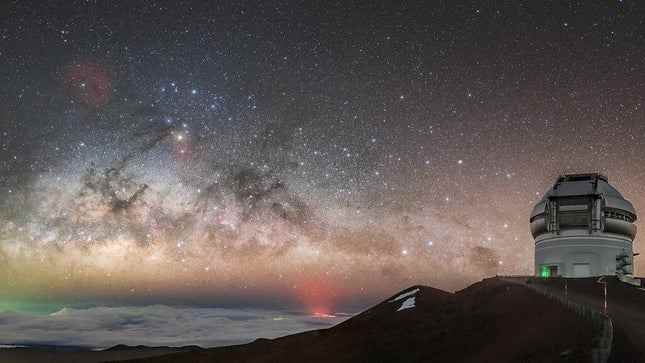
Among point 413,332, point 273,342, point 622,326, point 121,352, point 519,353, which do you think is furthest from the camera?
point 121,352

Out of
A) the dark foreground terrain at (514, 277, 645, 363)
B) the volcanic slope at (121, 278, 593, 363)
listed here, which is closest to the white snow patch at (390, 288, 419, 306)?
the volcanic slope at (121, 278, 593, 363)

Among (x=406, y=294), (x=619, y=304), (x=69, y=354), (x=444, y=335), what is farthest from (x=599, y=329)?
(x=69, y=354)

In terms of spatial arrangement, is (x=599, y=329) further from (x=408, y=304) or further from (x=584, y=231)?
(x=584, y=231)

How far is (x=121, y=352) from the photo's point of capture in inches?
4845

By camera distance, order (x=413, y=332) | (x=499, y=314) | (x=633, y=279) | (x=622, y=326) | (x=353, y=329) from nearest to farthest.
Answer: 1. (x=622, y=326)
2. (x=499, y=314)
3. (x=413, y=332)
4. (x=353, y=329)
5. (x=633, y=279)

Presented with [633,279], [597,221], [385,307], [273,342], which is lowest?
[273,342]

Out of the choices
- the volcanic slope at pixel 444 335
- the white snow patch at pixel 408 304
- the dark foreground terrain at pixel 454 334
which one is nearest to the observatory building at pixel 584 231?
the dark foreground terrain at pixel 454 334

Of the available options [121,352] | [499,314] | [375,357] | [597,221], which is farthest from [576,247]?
[121,352]

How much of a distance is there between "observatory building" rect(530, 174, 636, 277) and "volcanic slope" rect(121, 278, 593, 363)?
8401mm

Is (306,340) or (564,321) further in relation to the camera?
(306,340)

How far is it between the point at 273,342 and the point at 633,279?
30.7 metres

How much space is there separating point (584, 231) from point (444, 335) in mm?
26726

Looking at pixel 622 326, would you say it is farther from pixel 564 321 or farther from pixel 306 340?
pixel 306 340

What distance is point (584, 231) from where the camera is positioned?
52.3 metres
